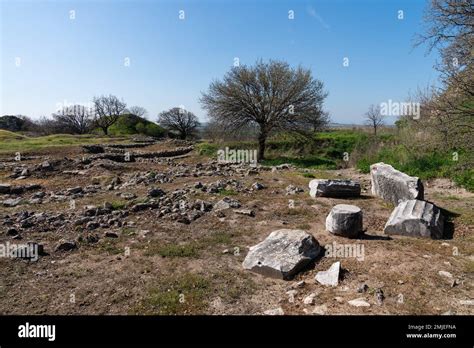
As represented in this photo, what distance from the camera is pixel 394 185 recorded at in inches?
356

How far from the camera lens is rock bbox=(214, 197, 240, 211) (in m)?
8.89

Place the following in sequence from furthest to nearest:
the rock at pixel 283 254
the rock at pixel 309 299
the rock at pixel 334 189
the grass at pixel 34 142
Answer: the grass at pixel 34 142 < the rock at pixel 334 189 < the rock at pixel 283 254 < the rock at pixel 309 299

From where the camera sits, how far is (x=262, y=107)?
2178 centimetres

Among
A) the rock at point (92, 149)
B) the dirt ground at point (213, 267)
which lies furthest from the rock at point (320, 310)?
the rock at point (92, 149)

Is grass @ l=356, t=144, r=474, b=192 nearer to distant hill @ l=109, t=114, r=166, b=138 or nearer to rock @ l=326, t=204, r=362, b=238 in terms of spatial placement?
rock @ l=326, t=204, r=362, b=238

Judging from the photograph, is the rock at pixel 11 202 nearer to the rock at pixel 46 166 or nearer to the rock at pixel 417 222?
the rock at pixel 46 166

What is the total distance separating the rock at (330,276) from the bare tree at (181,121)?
52001 mm

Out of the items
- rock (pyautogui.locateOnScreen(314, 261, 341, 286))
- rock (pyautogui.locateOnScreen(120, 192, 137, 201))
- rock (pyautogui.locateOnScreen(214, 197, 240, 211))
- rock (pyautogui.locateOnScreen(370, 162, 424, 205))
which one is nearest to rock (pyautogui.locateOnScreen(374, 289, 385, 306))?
rock (pyautogui.locateOnScreen(314, 261, 341, 286))

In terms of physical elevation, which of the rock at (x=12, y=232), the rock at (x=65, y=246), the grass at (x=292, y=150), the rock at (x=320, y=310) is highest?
the grass at (x=292, y=150)

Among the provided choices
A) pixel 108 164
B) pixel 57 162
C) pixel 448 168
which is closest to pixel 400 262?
pixel 448 168

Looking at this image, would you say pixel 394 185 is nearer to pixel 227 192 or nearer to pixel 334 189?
pixel 334 189

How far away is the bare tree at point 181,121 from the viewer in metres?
55.4

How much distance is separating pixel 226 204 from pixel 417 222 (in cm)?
471

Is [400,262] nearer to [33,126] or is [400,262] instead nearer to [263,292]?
[263,292]
